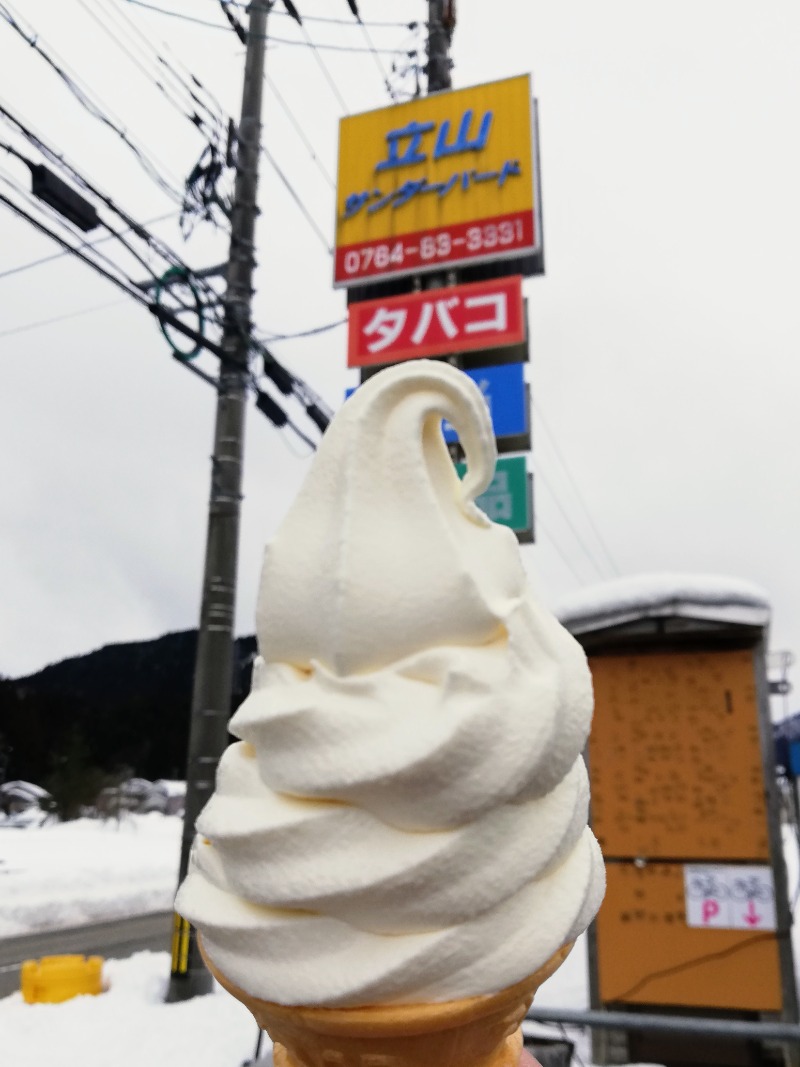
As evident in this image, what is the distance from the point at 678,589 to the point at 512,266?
549cm

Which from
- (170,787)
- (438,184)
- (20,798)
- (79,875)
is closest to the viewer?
(438,184)

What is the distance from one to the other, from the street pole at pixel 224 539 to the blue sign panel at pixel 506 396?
7.68 ft

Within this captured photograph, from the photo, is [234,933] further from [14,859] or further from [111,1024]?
[14,859]

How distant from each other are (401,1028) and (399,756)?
520mm

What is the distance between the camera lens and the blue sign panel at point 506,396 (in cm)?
790

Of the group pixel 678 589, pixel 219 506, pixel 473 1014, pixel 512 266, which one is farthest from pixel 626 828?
pixel 512 266

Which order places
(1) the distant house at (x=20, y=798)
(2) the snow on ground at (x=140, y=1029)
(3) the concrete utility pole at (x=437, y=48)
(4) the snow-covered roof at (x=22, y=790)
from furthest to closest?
(4) the snow-covered roof at (x=22, y=790) < (1) the distant house at (x=20, y=798) < (3) the concrete utility pole at (x=437, y=48) < (2) the snow on ground at (x=140, y=1029)

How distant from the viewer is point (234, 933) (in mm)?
1647

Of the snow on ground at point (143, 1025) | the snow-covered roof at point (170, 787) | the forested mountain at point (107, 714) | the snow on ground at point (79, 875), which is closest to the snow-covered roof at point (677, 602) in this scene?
the snow on ground at point (143, 1025)

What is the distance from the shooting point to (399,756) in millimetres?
1566

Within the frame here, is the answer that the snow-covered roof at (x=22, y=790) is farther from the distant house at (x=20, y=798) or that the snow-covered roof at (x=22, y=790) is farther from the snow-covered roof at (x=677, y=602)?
the snow-covered roof at (x=677, y=602)

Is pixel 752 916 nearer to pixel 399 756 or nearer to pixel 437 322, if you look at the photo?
pixel 399 756

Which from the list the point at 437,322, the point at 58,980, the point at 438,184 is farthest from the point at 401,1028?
the point at 438,184

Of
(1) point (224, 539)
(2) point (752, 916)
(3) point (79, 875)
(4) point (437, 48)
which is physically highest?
(4) point (437, 48)
